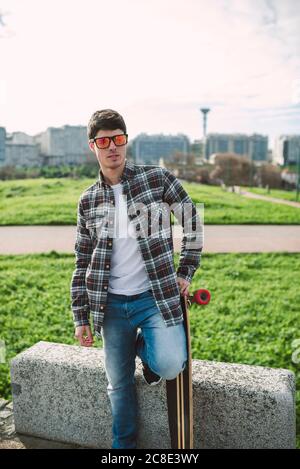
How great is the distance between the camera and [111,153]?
2285 mm

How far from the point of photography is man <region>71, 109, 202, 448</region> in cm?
226

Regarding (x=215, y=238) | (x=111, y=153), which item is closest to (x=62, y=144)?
(x=215, y=238)

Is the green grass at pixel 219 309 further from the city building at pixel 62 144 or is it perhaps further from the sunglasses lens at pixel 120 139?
the city building at pixel 62 144

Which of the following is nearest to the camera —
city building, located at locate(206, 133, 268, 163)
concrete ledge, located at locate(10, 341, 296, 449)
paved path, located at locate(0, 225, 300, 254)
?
concrete ledge, located at locate(10, 341, 296, 449)

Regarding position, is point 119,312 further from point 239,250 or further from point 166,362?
point 239,250

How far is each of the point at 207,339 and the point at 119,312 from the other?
2.22 m

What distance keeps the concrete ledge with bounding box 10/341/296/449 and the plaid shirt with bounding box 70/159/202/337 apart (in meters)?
0.50

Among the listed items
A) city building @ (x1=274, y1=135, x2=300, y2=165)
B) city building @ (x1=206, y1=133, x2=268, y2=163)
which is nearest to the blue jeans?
city building @ (x1=274, y1=135, x2=300, y2=165)

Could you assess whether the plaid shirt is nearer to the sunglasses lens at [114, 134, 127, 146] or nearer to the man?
the man

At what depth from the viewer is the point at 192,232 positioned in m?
2.36

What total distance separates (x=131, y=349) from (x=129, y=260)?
1.47 ft

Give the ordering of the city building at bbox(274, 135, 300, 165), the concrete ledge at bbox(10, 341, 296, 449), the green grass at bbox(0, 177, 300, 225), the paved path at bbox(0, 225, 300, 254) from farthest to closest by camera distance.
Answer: the city building at bbox(274, 135, 300, 165)
the green grass at bbox(0, 177, 300, 225)
the paved path at bbox(0, 225, 300, 254)
the concrete ledge at bbox(10, 341, 296, 449)

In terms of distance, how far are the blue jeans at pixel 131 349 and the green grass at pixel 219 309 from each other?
1.32 meters
